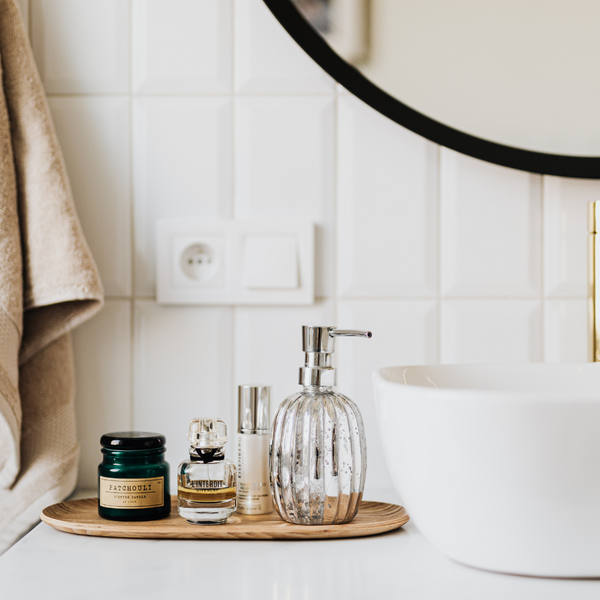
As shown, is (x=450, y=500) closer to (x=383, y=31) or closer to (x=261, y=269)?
(x=261, y=269)

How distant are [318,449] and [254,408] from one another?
8 cm

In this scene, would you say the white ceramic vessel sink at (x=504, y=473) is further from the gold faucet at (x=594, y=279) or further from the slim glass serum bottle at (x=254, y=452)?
the gold faucet at (x=594, y=279)

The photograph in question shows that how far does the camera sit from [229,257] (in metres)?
0.75

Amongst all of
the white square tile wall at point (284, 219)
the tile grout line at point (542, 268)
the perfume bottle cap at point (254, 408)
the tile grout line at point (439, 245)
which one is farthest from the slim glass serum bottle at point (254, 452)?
the tile grout line at point (542, 268)

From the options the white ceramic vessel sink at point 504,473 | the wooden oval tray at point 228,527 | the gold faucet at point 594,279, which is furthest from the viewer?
the gold faucet at point 594,279

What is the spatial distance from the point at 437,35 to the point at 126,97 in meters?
0.39

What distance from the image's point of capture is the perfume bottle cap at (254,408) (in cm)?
62

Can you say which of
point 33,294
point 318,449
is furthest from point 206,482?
point 33,294

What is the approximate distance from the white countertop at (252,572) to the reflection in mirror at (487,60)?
0.50 metres

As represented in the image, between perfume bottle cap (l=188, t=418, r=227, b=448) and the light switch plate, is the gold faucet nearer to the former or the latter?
the light switch plate

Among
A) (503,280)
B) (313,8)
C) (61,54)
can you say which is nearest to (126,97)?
(61,54)

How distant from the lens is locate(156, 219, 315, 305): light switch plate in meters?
0.75

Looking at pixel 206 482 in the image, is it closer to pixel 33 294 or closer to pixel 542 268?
pixel 33 294

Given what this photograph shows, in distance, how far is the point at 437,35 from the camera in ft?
2.44
